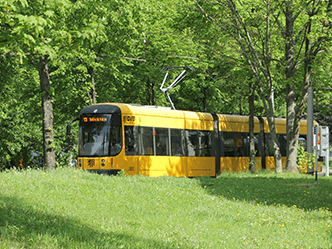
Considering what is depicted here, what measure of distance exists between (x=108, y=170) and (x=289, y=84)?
903 cm

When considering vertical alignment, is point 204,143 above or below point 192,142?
below

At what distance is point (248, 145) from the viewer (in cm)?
2411

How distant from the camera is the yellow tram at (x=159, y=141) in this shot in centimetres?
1716

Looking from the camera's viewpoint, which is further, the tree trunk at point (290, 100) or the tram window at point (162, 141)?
the tree trunk at point (290, 100)

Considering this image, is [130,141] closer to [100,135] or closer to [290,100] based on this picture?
[100,135]

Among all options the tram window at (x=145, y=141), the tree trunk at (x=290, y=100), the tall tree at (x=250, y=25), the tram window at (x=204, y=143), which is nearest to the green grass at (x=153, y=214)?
the tram window at (x=145, y=141)

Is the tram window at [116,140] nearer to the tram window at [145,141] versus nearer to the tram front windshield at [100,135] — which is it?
the tram front windshield at [100,135]

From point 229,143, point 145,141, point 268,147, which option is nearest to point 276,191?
point 145,141

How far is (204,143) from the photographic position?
69.6 ft

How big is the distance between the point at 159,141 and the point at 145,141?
0.93m

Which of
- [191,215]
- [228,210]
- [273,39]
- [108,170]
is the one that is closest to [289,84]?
[273,39]

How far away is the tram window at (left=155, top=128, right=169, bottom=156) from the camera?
1873cm

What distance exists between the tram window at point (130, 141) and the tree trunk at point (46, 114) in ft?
11.0

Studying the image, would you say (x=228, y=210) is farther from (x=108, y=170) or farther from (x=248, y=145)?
(x=248, y=145)
